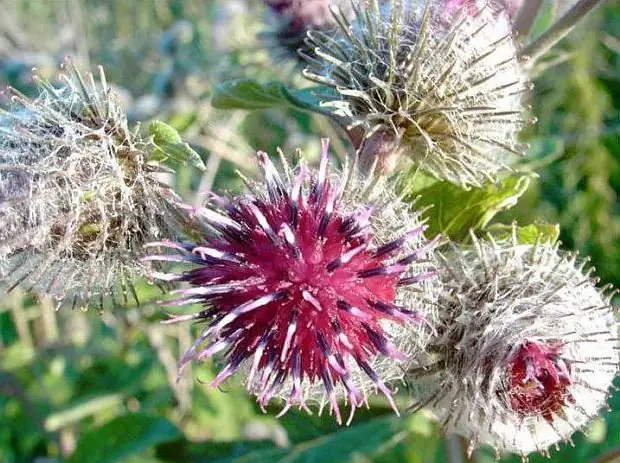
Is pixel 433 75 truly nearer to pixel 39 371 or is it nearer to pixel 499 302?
pixel 499 302

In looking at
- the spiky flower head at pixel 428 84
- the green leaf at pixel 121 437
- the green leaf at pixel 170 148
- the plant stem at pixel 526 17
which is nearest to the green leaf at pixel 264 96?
the spiky flower head at pixel 428 84

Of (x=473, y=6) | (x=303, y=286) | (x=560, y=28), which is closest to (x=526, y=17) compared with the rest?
(x=560, y=28)

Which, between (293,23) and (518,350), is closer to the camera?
(518,350)

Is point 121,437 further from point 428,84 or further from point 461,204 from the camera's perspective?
point 428,84

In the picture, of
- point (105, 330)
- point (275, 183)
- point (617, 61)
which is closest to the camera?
point (275, 183)

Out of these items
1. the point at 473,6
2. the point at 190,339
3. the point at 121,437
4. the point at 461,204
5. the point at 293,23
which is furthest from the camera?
the point at 190,339

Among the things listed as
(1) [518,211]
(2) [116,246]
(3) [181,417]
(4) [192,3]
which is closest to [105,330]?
(3) [181,417]

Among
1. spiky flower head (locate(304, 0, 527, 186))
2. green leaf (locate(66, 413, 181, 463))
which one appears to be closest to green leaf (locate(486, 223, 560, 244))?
spiky flower head (locate(304, 0, 527, 186))
